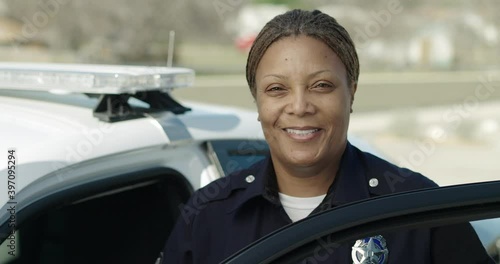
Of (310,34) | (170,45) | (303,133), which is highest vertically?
(170,45)

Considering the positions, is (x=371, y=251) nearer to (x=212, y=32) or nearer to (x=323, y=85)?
(x=323, y=85)

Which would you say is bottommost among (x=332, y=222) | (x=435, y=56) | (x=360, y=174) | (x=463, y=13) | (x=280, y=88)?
(x=332, y=222)

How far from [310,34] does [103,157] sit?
61cm

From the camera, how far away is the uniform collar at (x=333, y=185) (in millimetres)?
1537

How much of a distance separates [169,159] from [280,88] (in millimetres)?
567

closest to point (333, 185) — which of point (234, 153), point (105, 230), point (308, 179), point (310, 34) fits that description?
point (308, 179)

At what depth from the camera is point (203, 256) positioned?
5.13ft

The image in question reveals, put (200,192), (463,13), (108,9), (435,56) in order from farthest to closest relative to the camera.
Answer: (463,13)
(435,56)
(108,9)
(200,192)

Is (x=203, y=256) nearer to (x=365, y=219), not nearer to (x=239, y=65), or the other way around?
(x=365, y=219)

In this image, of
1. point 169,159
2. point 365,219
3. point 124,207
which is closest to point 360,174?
point 365,219

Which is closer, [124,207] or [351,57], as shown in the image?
[351,57]

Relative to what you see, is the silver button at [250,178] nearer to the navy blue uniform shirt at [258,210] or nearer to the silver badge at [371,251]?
the navy blue uniform shirt at [258,210]

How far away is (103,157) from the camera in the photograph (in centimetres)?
182

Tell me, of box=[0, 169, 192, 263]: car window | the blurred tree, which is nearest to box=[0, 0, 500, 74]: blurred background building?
the blurred tree
